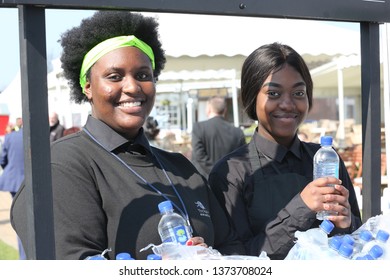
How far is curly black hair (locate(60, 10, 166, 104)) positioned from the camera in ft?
6.34

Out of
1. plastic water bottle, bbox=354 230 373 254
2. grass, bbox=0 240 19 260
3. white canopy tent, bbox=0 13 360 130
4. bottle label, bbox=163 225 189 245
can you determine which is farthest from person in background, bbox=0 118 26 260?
plastic water bottle, bbox=354 230 373 254

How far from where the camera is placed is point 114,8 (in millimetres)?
1383

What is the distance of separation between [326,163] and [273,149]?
11.7 inches

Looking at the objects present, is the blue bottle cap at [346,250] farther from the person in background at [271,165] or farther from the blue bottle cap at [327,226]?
the person in background at [271,165]

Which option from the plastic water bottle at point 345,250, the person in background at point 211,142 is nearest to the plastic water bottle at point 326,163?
the plastic water bottle at point 345,250

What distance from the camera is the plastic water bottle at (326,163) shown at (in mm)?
1921

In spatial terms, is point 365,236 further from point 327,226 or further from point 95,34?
point 95,34

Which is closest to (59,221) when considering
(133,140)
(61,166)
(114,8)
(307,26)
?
(61,166)

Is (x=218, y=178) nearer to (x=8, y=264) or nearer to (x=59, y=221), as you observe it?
(x=59, y=221)

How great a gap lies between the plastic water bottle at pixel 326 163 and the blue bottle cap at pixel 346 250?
0.24m

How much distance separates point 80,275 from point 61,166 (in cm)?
37

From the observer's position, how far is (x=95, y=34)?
192 centimetres

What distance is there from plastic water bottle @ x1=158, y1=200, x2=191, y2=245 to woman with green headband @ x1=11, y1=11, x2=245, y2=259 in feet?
0.08

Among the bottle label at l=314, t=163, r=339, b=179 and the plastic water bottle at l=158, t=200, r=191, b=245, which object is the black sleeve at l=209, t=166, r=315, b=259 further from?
the plastic water bottle at l=158, t=200, r=191, b=245
